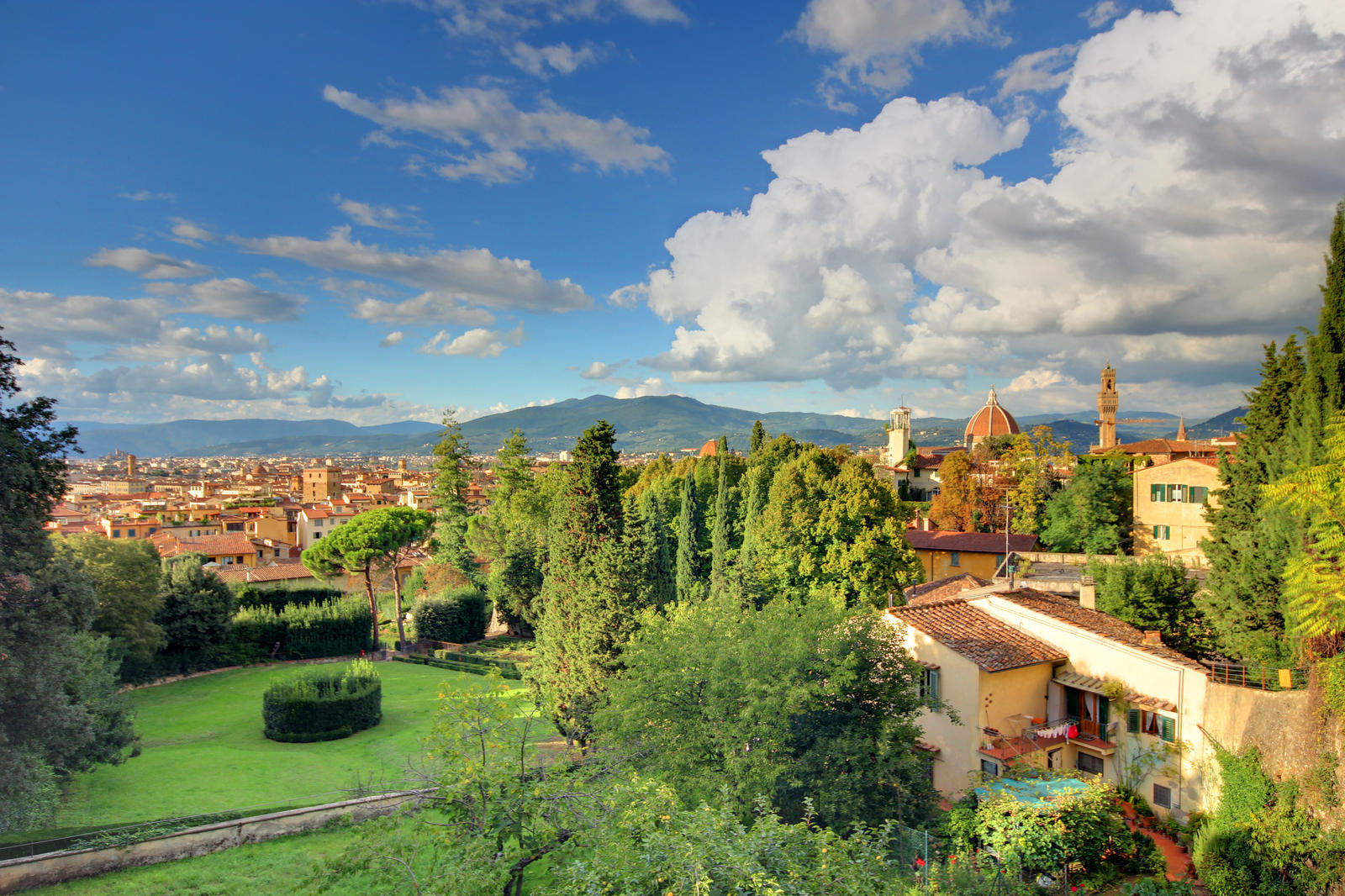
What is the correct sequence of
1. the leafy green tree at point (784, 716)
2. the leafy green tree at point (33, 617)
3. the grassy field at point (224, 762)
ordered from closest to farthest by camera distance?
1. the leafy green tree at point (33, 617)
2. the leafy green tree at point (784, 716)
3. the grassy field at point (224, 762)

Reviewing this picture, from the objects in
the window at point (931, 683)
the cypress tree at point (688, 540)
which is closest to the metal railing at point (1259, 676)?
the window at point (931, 683)

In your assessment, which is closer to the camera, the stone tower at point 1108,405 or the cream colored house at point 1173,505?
the cream colored house at point 1173,505

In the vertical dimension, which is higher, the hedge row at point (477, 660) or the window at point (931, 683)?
the window at point (931, 683)

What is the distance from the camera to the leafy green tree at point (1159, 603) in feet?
67.6

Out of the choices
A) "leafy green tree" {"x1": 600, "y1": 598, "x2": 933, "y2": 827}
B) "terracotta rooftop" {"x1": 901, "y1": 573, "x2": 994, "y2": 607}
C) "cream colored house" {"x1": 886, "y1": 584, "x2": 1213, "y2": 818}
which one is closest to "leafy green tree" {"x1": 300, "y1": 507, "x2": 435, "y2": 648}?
"leafy green tree" {"x1": 600, "y1": 598, "x2": 933, "y2": 827}

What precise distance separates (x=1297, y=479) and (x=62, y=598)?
22700 mm

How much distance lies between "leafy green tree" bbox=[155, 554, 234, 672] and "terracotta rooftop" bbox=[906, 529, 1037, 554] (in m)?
32.4

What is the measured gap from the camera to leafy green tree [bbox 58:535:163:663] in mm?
22469

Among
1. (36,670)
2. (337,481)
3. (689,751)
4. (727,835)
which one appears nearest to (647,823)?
(727,835)

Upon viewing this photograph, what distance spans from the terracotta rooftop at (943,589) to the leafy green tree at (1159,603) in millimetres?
3786

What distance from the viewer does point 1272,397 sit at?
2045cm

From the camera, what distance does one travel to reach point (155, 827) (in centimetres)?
1273

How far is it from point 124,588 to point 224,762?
9494 millimetres

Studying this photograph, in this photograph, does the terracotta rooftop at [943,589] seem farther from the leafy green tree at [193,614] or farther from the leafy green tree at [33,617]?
the leafy green tree at [193,614]
